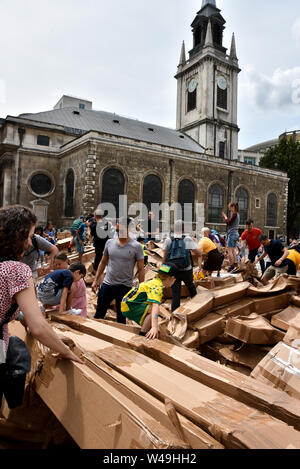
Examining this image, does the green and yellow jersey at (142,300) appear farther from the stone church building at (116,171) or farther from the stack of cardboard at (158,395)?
the stone church building at (116,171)

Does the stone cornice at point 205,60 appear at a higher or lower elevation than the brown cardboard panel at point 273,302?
higher

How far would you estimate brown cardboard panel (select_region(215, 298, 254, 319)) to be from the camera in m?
3.68

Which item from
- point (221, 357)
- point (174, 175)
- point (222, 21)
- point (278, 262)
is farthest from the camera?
point (222, 21)

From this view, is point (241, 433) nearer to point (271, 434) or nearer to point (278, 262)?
point (271, 434)

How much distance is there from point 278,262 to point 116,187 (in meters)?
16.2

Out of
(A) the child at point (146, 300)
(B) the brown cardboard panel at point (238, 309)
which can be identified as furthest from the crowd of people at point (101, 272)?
(B) the brown cardboard panel at point (238, 309)

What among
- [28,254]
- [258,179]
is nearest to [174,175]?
[258,179]

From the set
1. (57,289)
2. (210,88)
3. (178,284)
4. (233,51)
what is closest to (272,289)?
(178,284)

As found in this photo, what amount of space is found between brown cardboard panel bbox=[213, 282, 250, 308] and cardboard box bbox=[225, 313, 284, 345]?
56 cm

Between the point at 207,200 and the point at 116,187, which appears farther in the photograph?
the point at 207,200

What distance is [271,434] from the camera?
3.85 ft

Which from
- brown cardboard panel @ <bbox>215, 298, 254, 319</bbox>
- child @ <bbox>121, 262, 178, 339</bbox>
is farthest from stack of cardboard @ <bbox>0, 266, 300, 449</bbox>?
brown cardboard panel @ <bbox>215, 298, 254, 319</bbox>

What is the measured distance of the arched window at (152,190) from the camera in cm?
2184

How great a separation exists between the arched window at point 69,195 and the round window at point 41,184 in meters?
2.03
